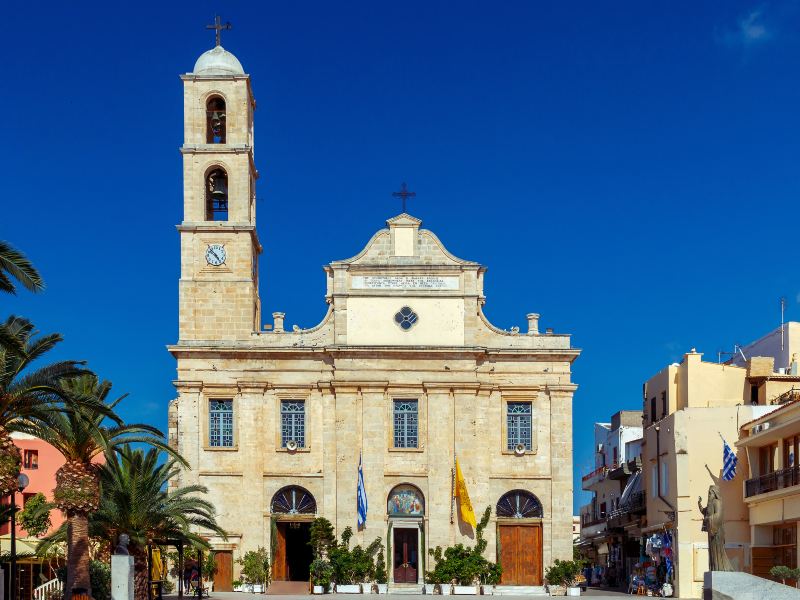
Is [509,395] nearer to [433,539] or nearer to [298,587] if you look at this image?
[433,539]

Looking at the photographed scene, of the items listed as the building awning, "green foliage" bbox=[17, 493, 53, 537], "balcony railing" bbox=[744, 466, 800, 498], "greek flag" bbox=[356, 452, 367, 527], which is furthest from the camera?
the building awning

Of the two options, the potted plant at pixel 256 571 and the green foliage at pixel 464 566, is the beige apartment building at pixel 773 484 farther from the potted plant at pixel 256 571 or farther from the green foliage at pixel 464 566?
the potted plant at pixel 256 571

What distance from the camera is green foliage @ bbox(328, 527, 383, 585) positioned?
47.2m

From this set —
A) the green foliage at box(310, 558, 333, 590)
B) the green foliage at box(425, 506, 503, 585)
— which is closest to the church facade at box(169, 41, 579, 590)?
the green foliage at box(425, 506, 503, 585)

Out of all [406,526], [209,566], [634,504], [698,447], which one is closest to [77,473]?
[209,566]

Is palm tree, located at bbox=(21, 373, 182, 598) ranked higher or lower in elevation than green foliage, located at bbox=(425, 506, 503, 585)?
higher

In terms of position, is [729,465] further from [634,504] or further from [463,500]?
[463,500]

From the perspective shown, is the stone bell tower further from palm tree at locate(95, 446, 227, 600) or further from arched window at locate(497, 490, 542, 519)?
palm tree at locate(95, 446, 227, 600)

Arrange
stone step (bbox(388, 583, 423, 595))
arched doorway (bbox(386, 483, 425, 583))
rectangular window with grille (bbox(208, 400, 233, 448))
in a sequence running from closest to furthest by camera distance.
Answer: stone step (bbox(388, 583, 423, 595)), arched doorway (bbox(386, 483, 425, 583)), rectangular window with grille (bbox(208, 400, 233, 448))

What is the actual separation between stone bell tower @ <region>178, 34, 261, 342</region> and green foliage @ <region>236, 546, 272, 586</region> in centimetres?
824

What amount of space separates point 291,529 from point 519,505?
859cm

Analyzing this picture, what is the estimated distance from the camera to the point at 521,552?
48.9 m

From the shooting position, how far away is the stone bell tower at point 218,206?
50.0 meters

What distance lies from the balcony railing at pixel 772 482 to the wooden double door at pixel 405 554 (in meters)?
12.4
